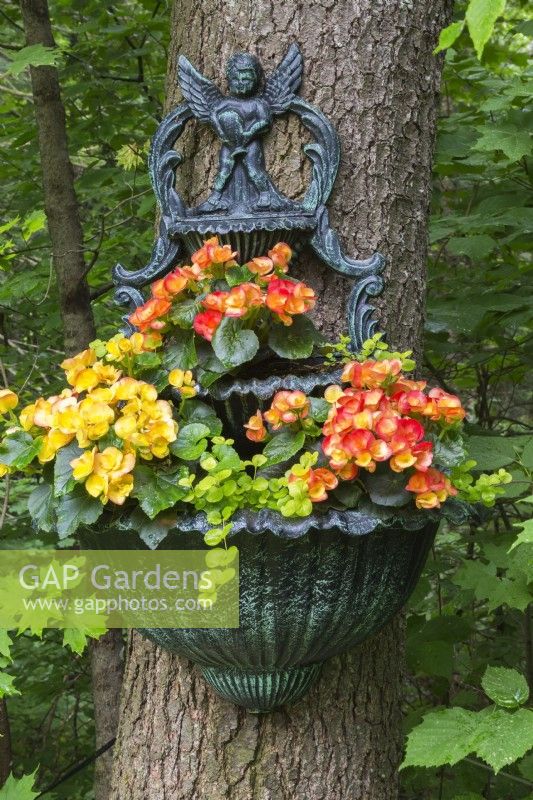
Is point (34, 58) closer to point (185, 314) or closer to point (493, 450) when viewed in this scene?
point (185, 314)

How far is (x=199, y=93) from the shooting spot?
142 centimetres

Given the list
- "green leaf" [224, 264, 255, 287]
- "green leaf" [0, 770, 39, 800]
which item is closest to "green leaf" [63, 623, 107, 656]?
"green leaf" [0, 770, 39, 800]

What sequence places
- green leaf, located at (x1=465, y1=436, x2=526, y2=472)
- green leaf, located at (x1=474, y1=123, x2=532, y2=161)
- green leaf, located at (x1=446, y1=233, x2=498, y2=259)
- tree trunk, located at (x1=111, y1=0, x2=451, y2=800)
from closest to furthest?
tree trunk, located at (x1=111, y1=0, x2=451, y2=800) → green leaf, located at (x1=465, y1=436, x2=526, y2=472) → green leaf, located at (x1=474, y1=123, x2=532, y2=161) → green leaf, located at (x1=446, y1=233, x2=498, y2=259)

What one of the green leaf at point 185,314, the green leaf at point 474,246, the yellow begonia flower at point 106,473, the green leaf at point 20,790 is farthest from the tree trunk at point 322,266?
the green leaf at point 474,246

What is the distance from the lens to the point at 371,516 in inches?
41.5

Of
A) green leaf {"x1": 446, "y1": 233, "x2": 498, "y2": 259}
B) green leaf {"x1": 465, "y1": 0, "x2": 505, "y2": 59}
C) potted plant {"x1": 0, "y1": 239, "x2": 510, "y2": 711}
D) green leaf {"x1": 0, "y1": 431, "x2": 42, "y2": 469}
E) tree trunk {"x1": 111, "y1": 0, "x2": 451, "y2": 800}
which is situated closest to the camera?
green leaf {"x1": 465, "y1": 0, "x2": 505, "y2": 59}

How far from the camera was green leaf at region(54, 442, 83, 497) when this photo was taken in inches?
42.6

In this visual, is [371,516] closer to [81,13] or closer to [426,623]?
[426,623]

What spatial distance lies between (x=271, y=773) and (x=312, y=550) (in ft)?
1.64

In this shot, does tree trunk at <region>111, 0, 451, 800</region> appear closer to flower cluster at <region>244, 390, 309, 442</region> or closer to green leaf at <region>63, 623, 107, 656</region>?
green leaf at <region>63, 623, 107, 656</region>

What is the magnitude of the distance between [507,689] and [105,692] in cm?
99

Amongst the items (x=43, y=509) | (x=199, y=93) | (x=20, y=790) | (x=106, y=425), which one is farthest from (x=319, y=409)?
(x=20, y=790)

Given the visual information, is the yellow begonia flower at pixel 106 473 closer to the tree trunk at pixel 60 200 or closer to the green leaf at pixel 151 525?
the green leaf at pixel 151 525

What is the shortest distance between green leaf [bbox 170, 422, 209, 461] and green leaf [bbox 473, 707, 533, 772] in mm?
569
